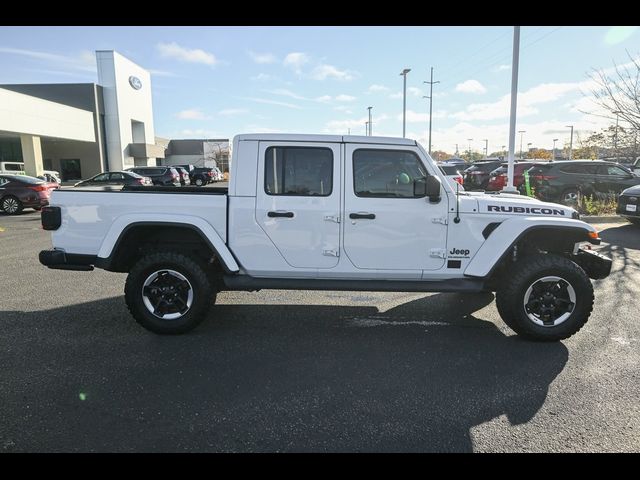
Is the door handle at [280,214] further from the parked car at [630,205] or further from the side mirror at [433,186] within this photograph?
the parked car at [630,205]

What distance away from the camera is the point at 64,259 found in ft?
14.4

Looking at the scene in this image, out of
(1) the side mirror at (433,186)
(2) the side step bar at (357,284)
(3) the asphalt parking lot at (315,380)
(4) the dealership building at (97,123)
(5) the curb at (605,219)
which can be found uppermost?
(4) the dealership building at (97,123)

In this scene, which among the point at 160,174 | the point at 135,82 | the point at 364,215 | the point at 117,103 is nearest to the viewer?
the point at 364,215

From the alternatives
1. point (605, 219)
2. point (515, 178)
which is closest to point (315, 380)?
point (605, 219)

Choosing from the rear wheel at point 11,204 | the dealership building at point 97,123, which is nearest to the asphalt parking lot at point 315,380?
the rear wheel at point 11,204

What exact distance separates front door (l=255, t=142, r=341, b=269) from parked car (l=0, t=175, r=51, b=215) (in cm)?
1406

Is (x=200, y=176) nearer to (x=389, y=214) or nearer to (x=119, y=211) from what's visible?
(x=119, y=211)

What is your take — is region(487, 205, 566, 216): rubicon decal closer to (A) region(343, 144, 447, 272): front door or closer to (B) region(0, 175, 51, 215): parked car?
(A) region(343, 144, 447, 272): front door

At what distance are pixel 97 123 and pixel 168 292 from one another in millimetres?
41024

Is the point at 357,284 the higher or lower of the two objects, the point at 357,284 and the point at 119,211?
the lower

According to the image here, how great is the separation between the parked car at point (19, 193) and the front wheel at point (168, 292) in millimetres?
13393

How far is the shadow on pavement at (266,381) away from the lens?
2740 mm
